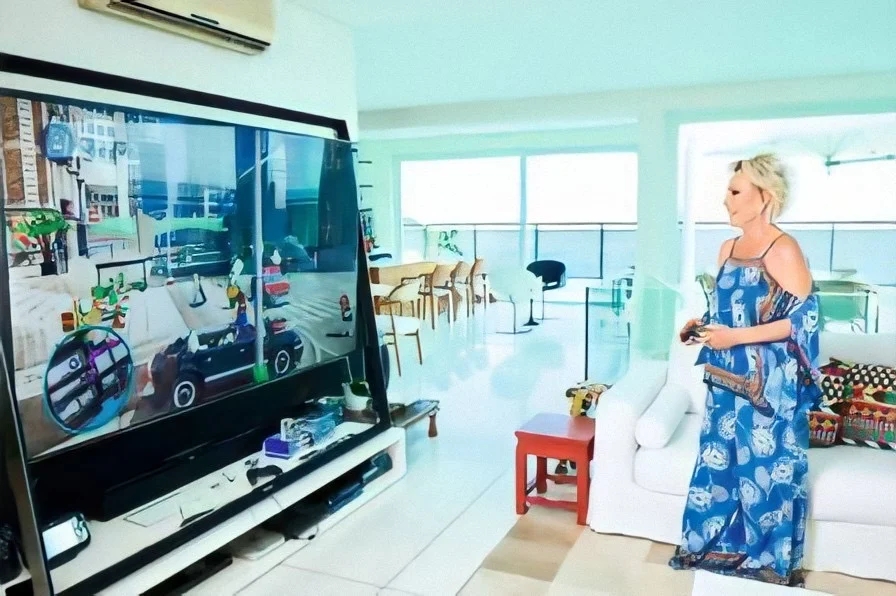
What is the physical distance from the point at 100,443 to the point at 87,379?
0.22m

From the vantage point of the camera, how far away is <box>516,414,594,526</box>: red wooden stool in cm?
302

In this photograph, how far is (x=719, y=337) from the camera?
2512 mm

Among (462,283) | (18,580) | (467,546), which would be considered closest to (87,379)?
(18,580)

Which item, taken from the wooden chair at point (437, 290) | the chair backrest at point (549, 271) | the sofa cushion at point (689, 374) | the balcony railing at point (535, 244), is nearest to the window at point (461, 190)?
the balcony railing at point (535, 244)

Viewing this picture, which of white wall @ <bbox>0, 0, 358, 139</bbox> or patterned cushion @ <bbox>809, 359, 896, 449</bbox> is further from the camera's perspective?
patterned cushion @ <bbox>809, 359, 896, 449</bbox>

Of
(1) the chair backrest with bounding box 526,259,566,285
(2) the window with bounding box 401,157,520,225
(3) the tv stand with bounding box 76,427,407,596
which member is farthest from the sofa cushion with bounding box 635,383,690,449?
(2) the window with bounding box 401,157,520,225

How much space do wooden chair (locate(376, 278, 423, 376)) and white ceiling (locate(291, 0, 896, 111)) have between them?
161 cm

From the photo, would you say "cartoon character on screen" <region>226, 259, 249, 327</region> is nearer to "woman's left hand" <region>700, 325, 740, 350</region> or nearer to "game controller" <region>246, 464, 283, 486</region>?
"game controller" <region>246, 464, 283, 486</region>

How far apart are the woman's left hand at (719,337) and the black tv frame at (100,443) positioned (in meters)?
1.56

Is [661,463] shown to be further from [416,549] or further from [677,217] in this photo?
[677,217]

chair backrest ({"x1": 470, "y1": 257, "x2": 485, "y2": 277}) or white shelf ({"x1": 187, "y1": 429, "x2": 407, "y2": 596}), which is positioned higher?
chair backrest ({"x1": 470, "y1": 257, "x2": 485, "y2": 277})

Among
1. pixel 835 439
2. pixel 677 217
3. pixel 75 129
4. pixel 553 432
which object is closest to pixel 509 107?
pixel 677 217

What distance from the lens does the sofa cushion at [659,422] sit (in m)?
2.77

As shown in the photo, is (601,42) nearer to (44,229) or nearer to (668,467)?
(668,467)
